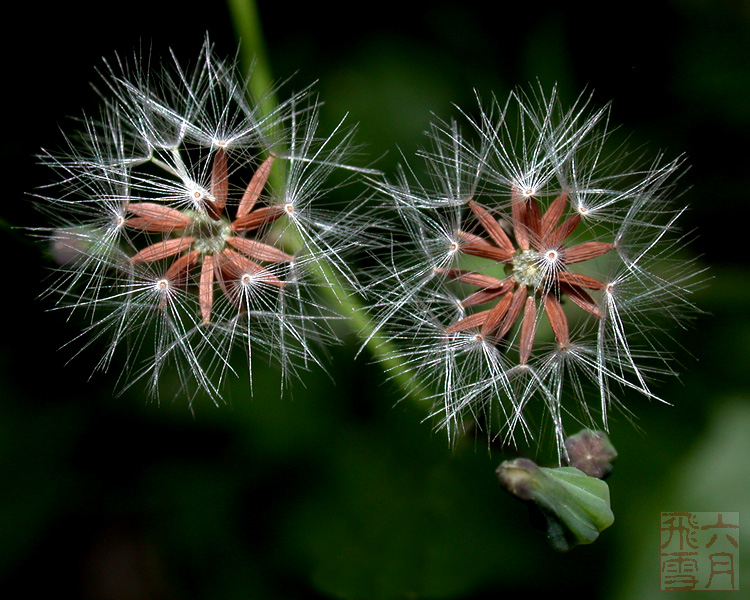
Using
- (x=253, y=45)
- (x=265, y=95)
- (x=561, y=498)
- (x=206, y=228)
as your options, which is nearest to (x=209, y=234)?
(x=206, y=228)

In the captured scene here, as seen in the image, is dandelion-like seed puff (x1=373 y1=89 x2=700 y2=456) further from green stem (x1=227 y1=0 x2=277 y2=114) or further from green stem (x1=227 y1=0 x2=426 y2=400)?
green stem (x1=227 y1=0 x2=277 y2=114)

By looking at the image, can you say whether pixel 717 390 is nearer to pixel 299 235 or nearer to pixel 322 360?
pixel 322 360

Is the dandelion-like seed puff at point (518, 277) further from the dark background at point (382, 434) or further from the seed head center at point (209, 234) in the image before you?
the dark background at point (382, 434)

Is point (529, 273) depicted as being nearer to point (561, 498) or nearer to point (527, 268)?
point (527, 268)

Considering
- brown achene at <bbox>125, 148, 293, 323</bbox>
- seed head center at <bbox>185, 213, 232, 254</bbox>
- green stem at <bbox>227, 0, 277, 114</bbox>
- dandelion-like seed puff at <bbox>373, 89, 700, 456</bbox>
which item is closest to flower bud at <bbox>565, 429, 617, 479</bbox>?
dandelion-like seed puff at <bbox>373, 89, 700, 456</bbox>

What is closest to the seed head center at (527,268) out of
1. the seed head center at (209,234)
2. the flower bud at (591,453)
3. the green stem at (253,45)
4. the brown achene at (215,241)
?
the flower bud at (591,453)
